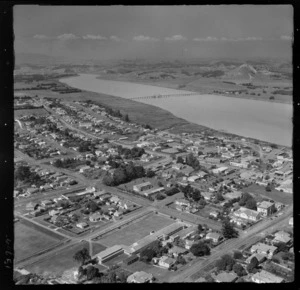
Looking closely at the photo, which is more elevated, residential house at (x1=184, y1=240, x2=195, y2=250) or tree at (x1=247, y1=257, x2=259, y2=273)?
residential house at (x1=184, y1=240, x2=195, y2=250)

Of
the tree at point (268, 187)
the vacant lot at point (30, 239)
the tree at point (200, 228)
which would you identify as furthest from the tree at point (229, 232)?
the vacant lot at point (30, 239)

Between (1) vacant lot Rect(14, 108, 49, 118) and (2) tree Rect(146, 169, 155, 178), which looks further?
(2) tree Rect(146, 169, 155, 178)

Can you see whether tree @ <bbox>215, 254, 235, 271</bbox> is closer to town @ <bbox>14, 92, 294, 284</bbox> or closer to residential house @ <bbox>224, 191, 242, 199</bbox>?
town @ <bbox>14, 92, 294, 284</bbox>

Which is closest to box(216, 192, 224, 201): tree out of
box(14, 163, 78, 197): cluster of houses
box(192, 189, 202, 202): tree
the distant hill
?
box(192, 189, 202, 202): tree

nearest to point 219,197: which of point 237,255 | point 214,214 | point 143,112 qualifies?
point 214,214

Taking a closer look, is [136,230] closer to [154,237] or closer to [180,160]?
[154,237]
